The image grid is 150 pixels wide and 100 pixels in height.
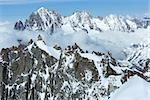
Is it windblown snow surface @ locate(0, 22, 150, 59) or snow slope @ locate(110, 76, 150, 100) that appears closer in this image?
snow slope @ locate(110, 76, 150, 100)

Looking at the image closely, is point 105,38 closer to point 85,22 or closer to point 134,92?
point 85,22

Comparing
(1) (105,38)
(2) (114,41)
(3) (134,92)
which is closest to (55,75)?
(1) (105,38)

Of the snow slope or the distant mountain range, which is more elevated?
the snow slope

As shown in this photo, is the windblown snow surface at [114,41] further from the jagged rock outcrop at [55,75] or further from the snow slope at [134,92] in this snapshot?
the jagged rock outcrop at [55,75]

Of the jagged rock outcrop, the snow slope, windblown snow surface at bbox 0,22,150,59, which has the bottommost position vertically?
the jagged rock outcrop

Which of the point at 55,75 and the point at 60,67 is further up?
the point at 60,67

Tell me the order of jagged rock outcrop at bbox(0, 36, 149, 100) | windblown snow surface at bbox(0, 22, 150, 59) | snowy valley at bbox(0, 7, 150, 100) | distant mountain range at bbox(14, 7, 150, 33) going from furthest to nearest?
jagged rock outcrop at bbox(0, 36, 149, 100)
snowy valley at bbox(0, 7, 150, 100)
windblown snow surface at bbox(0, 22, 150, 59)
distant mountain range at bbox(14, 7, 150, 33)

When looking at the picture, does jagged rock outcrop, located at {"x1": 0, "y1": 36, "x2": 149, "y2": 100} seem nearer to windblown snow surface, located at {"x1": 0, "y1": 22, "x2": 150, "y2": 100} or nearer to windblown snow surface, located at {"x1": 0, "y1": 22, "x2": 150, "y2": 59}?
windblown snow surface, located at {"x1": 0, "y1": 22, "x2": 150, "y2": 100}

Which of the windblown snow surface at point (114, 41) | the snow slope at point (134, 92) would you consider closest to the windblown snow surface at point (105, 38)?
the windblown snow surface at point (114, 41)

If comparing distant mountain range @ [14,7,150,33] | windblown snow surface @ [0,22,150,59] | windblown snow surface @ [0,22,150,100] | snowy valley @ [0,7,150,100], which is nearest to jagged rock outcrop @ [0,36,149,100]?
snowy valley @ [0,7,150,100]
